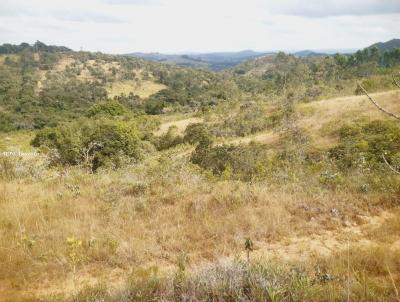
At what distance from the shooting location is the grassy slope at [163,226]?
13.6 feet

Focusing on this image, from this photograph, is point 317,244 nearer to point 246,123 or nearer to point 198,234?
point 198,234

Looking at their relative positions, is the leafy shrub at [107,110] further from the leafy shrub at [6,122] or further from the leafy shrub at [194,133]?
the leafy shrub at [194,133]

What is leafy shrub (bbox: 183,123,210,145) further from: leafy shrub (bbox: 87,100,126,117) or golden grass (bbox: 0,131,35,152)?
golden grass (bbox: 0,131,35,152)

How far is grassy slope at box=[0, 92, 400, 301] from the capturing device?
4.14 metres

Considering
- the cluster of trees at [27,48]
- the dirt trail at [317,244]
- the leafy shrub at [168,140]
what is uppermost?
the cluster of trees at [27,48]

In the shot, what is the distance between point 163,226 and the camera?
521 centimetres

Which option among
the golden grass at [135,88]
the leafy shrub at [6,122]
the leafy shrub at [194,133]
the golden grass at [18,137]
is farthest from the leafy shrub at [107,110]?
the golden grass at [135,88]

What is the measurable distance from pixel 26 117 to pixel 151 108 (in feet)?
67.0

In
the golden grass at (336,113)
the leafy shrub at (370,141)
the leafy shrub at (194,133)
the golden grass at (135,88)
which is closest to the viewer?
the leafy shrub at (370,141)

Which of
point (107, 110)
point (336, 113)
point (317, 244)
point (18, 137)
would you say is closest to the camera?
point (317, 244)

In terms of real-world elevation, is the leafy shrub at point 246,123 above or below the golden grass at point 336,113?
below

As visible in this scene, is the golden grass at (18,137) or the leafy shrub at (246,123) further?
the golden grass at (18,137)

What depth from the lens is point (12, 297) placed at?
3.68 meters

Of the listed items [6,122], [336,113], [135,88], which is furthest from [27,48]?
[336,113]
